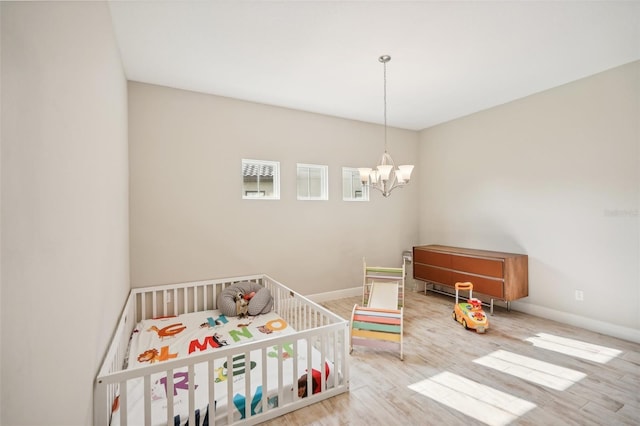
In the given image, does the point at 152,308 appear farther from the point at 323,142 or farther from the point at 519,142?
the point at 519,142

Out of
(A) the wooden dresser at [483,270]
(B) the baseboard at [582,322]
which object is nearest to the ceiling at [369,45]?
(A) the wooden dresser at [483,270]

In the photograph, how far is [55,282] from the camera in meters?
0.98

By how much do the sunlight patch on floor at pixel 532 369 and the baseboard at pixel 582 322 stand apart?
1165 mm

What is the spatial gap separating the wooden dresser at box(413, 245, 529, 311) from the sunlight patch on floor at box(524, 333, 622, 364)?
0.57m

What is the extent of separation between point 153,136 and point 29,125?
268 centimetres

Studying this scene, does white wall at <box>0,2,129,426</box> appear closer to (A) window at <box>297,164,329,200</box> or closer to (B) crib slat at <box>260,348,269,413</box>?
(B) crib slat at <box>260,348,269,413</box>

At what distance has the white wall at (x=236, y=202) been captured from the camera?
319 centimetres

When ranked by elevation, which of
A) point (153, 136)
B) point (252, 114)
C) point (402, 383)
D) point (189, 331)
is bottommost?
point (402, 383)

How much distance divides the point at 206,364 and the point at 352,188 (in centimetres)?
329

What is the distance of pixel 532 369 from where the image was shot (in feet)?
7.95

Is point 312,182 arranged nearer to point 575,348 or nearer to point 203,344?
point 203,344

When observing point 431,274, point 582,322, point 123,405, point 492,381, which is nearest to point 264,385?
point 123,405

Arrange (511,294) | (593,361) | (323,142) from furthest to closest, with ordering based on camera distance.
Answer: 1. (323,142)
2. (511,294)
3. (593,361)

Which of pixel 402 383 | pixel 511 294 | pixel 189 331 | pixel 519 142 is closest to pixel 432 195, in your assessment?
pixel 519 142
